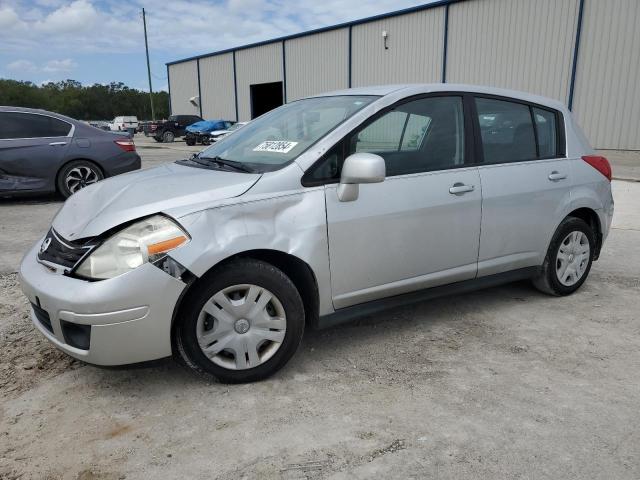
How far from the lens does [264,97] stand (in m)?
31.6

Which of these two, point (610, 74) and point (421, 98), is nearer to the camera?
point (421, 98)

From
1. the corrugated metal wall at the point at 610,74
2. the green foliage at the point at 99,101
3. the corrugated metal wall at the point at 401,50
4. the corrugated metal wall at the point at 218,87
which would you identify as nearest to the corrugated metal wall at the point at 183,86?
the corrugated metal wall at the point at 218,87

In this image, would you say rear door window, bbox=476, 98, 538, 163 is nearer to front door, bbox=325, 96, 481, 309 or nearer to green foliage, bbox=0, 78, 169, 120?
front door, bbox=325, 96, 481, 309

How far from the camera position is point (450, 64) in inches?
760

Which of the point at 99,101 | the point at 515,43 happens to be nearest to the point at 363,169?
the point at 515,43

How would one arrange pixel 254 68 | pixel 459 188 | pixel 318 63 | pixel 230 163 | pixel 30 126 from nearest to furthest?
pixel 230 163 < pixel 459 188 < pixel 30 126 < pixel 318 63 < pixel 254 68

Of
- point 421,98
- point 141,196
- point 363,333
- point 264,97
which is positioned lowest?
point 363,333

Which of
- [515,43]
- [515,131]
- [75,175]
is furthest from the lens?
[515,43]

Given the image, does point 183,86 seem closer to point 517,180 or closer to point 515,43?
point 515,43

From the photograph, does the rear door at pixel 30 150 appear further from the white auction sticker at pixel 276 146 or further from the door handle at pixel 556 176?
the door handle at pixel 556 176

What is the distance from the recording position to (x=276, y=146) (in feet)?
10.3

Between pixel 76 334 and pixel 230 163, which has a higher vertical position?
pixel 230 163

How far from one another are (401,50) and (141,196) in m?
20.3

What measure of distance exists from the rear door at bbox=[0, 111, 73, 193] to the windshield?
5322 mm
